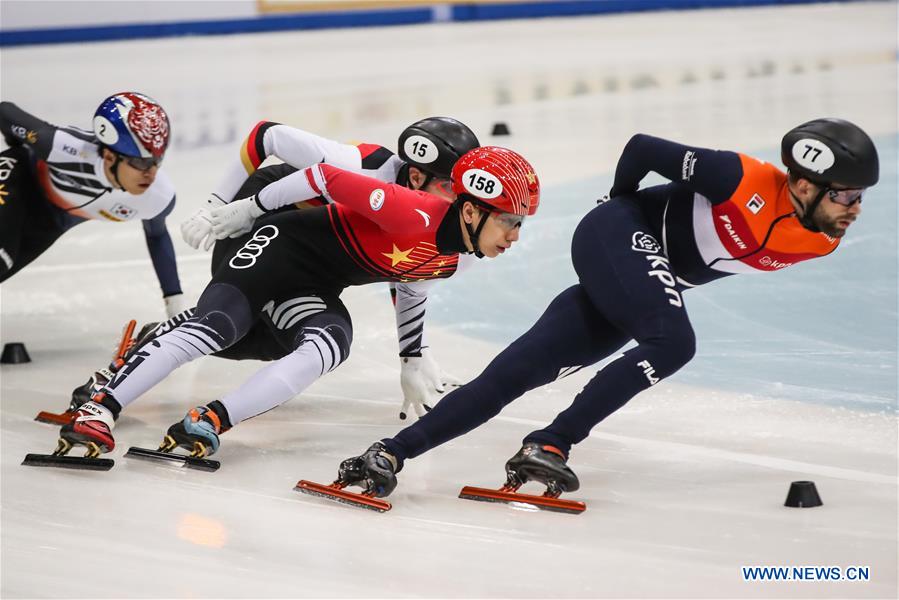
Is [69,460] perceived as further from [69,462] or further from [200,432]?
[200,432]

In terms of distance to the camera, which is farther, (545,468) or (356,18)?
(356,18)

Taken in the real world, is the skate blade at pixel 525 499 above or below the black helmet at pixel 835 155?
below

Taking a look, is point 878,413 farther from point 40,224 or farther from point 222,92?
point 222,92

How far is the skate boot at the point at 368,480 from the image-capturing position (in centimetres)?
360

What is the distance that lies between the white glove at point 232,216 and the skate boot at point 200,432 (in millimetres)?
654

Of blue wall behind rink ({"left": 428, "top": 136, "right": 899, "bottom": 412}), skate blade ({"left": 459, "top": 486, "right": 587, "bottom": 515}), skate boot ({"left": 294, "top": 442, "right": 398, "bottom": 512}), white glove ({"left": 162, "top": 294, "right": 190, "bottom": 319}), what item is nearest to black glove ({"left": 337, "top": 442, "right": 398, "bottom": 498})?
skate boot ({"left": 294, "top": 442, "right": 398, "bottom": 512})

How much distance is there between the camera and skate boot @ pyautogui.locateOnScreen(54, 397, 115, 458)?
13.0 ft

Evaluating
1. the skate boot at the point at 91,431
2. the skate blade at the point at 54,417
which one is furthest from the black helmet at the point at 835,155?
the skate blade at the point at 54,417

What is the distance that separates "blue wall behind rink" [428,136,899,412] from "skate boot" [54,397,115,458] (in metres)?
1.69

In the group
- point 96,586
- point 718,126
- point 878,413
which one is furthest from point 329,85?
point 96,586

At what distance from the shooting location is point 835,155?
3434 millimetres

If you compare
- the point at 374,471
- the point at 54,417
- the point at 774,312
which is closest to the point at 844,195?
the point at 374,471

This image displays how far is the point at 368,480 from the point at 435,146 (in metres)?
1.14

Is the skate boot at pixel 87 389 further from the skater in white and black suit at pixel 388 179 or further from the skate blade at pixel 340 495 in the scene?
the skate blade at pixel 340 495
